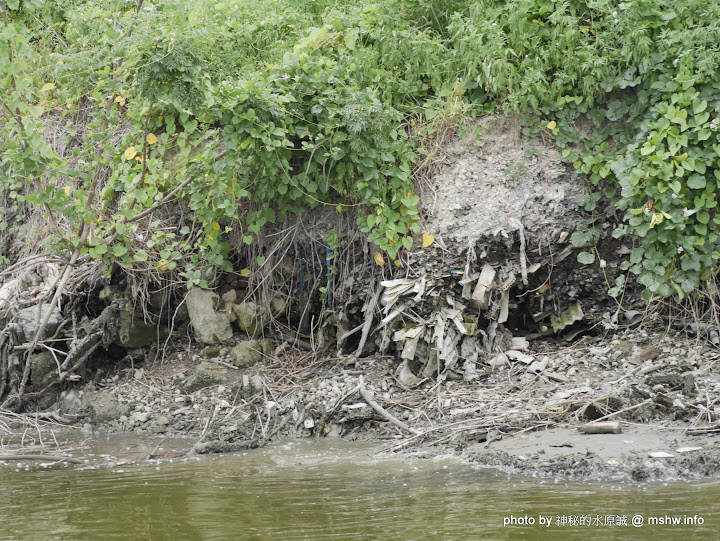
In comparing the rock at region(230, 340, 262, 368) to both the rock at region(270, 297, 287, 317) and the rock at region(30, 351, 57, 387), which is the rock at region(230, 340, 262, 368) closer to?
the rock at region(270, 297, 287, 317)

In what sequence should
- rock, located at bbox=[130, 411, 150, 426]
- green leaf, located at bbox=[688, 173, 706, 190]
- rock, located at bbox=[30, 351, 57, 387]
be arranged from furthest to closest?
1. rock, located at bbox=[30, 351, 57, 387]
2. rock, located at bbox=[130, 411, 150, 426]
3. green leaf, located at bbox=[688, 173, 706, 190]

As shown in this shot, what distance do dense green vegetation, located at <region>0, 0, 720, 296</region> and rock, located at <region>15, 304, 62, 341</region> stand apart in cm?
119

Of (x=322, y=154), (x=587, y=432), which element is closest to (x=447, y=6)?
(x=322, y=154)

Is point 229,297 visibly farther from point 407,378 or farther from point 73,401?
point 407,378

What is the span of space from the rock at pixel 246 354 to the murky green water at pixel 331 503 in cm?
200

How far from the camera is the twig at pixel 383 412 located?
5.47 metres

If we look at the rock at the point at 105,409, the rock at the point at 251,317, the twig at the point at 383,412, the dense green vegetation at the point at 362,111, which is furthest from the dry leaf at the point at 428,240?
the rock at the point at 105,409

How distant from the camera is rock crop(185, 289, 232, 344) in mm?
7270

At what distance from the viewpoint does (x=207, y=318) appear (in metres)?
7.27

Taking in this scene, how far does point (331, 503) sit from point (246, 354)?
3259 millimetres

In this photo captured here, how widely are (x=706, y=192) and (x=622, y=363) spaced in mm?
1484

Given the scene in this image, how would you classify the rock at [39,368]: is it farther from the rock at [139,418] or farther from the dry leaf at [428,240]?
the dry leaf at [428,240]

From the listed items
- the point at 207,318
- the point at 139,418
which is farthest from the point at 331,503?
the point at 207,318

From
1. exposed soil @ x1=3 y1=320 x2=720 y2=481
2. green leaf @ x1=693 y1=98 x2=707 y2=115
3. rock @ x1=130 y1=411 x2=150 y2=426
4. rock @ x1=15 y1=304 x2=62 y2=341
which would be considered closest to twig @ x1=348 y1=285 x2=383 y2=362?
exposed soil @ x1=3 y1=320 x2=720 y2=481
